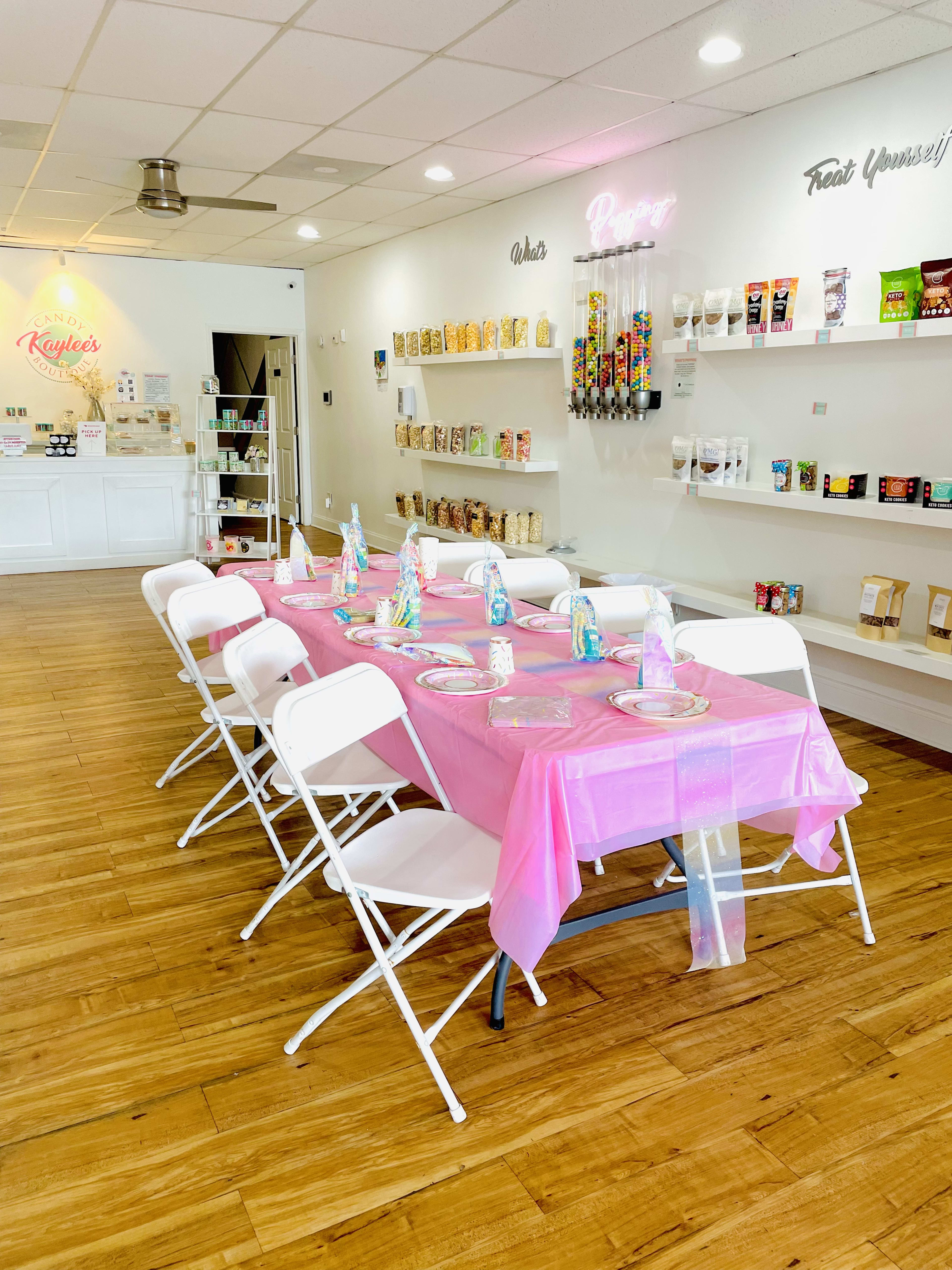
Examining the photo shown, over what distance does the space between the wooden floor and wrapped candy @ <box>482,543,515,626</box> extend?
2.88 ft

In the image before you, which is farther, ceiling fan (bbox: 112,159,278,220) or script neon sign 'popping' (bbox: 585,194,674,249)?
ceiling fan (bbox: 112,159,278,220)

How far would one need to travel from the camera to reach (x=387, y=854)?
221 centimetres

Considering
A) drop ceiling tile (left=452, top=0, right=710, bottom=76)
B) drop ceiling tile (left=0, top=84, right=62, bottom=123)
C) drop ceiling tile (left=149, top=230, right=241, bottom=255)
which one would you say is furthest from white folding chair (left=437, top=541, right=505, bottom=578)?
drop ceiling tile (left=149, top=230, right=241, bottom=255)

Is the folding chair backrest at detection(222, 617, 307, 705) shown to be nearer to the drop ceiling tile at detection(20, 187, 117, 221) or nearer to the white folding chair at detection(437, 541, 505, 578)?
the white folding chair at detection(437, 541, 505, 578)

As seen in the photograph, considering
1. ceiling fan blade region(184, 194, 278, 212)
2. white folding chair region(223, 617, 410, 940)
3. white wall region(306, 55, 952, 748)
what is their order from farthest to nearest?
ceiling fan blade region(184, 194, 278, 212) < white wall region(306, 55, 952, 748) < white folding chair region(223, 617, 410, 940)

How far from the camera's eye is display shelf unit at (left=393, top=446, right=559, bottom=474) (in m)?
6.25

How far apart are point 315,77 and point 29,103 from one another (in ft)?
4.95

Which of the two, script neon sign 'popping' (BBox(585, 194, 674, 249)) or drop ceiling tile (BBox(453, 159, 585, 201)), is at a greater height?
drop ceiling tile (BBox(453, 159, 585, 201))

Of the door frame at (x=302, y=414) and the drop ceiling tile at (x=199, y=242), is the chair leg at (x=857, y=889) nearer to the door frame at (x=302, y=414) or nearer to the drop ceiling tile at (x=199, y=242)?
the drop ceiling tile at (x=199, y=242)

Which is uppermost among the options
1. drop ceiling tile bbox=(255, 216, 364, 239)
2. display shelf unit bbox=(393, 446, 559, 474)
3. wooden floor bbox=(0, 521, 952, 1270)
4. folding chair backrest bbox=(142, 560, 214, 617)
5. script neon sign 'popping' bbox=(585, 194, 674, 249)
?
drop ceiling tile bbox=(255, 216, 364, 239)

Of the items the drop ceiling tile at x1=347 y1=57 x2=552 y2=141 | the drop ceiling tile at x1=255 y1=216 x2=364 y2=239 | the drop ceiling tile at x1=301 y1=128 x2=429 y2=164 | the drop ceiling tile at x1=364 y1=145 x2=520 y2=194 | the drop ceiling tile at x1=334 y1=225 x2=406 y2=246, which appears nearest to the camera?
the drop ceiling tile at x1=347 y1=57 x2=552 y2=141

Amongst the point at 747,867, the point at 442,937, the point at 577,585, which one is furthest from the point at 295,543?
the point at 747,867

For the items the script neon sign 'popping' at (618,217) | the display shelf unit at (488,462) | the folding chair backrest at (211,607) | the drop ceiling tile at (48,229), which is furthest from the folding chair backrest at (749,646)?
the drop ceiling tile at (48,229)

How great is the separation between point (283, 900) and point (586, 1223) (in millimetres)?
1441
